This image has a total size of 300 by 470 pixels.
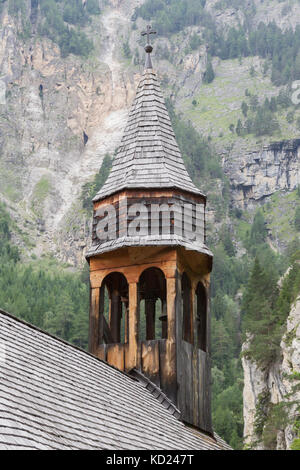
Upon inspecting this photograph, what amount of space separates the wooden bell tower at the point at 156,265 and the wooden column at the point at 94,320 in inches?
0.7

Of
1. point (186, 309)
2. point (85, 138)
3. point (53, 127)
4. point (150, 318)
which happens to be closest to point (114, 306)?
point (150, 318)

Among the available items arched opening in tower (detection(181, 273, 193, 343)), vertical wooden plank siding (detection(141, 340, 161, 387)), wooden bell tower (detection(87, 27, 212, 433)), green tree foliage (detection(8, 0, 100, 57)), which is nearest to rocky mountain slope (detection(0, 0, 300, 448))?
green tree foliage (detection(8, 0, 100, 57))

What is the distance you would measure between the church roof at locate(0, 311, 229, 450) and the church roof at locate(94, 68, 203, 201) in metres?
3.90

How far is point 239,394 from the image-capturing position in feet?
238

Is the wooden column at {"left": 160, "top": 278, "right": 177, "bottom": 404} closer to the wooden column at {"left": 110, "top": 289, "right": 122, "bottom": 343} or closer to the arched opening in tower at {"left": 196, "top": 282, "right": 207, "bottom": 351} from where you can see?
the arched opening in tower at {"left": 196, "top": 282, "right": 207, "bottom": 351}

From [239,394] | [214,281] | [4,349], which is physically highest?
[214,281]

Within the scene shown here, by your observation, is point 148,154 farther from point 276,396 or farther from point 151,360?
→ point 276,396

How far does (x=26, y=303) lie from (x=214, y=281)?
32689 mm

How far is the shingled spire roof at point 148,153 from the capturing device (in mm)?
15129

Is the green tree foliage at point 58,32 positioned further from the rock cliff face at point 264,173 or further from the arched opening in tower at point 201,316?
the arched opening in tower at point 201,316

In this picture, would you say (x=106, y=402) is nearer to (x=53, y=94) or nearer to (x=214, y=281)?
(x=214, y=281)

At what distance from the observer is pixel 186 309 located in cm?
1519

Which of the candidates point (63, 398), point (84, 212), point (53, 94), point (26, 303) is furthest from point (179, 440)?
point (53, 94)

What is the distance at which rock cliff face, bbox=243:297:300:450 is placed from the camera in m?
45.4
